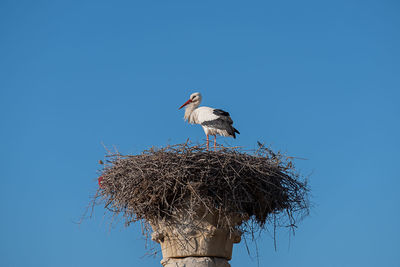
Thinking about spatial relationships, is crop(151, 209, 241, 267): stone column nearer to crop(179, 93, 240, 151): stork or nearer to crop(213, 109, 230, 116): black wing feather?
crop(179, 93, 240, 151): stork

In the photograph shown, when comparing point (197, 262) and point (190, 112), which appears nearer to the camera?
point (197, 262)

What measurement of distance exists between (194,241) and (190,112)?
4.90 m

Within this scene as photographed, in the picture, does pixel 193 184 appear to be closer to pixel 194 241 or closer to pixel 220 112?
pixel 194 241

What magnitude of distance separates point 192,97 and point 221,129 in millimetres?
1400

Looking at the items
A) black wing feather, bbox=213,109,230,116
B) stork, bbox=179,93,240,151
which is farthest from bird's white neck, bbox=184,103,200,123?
black wing feather, bbox=213,109,230,116

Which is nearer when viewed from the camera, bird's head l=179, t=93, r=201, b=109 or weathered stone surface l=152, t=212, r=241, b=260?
weathered stone surface l=152, t=212, r=241, b=260

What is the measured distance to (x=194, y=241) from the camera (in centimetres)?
812

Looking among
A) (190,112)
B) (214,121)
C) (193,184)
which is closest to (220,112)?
(214,121)

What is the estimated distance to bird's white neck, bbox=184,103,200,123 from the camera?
12366mm

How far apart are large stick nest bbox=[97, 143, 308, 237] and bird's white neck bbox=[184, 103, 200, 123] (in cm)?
377

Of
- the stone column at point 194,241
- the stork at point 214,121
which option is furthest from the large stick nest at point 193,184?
the stork at point 214,121

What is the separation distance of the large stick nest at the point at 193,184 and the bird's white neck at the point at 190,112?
3.77 meters

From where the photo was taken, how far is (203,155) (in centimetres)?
823

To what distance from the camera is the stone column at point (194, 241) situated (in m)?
8.09
